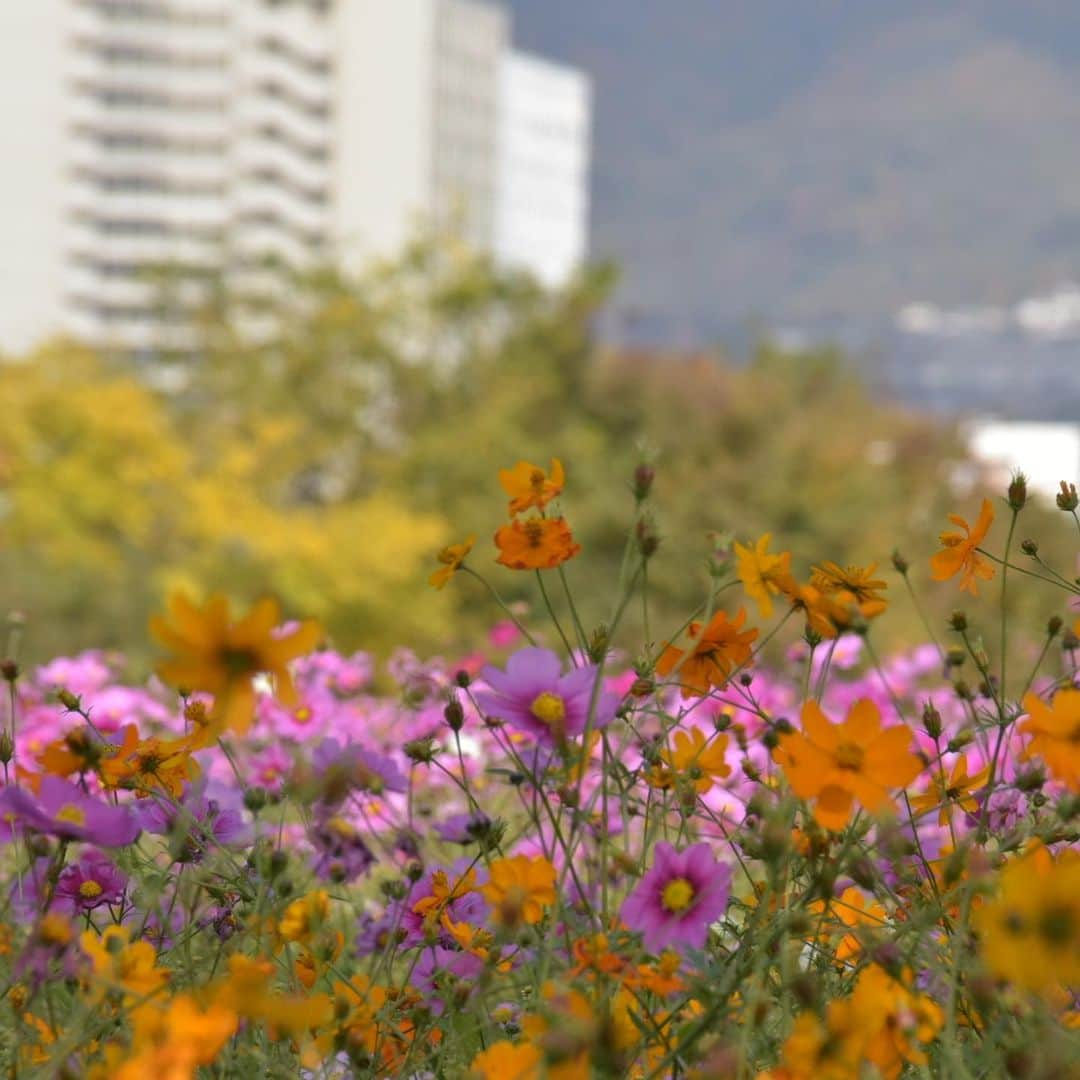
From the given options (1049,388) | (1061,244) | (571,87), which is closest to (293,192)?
(571,87)

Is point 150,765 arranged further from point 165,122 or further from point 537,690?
point 165,122

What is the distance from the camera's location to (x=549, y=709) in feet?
2.87

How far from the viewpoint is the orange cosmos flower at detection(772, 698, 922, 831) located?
2.46 feet

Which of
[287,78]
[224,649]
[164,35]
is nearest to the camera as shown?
[224,649]

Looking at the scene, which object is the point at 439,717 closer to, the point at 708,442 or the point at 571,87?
the point at 708,442

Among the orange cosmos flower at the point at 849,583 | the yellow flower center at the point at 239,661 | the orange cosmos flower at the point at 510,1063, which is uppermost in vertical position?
the orange cosmos flower at the point at 849,583

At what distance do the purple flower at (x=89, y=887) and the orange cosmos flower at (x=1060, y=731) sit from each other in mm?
588

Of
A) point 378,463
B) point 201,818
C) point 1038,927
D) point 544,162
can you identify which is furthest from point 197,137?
point 1038,927

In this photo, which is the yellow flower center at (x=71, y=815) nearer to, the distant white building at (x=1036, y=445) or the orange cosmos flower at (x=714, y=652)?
the orange cosmos flower at (x=714, y=652)

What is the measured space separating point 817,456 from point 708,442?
1706 mm

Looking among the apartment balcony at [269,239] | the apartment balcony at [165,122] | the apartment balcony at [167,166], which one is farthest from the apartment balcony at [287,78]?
the apartment balcony at [269,239]

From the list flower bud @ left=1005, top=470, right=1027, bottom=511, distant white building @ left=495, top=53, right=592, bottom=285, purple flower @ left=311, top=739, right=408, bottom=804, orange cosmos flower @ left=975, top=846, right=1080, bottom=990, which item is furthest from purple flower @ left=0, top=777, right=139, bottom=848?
distant white building @ left=495, top=53, right=592, bottom=285

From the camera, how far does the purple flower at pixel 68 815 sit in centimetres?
82

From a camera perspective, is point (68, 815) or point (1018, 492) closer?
point (68, 815)
